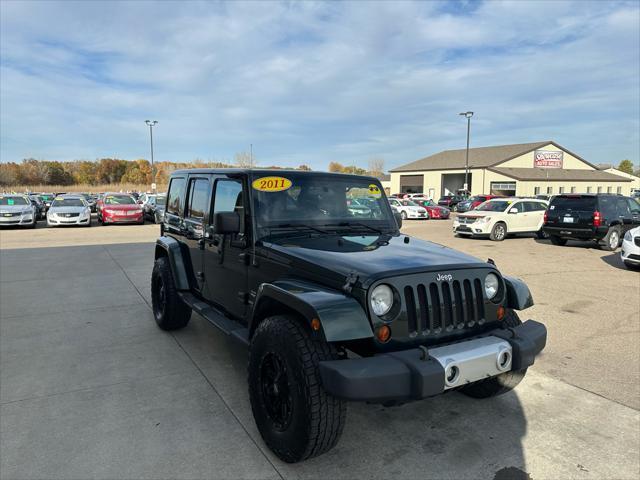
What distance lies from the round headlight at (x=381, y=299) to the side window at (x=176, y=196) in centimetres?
340

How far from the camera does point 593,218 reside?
42.9 ft

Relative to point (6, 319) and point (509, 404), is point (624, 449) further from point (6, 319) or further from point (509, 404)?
point (6, 319)

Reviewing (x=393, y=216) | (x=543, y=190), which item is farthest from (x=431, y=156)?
(x=393, y=216)

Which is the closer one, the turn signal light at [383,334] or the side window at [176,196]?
the turn signal light at [383,334]

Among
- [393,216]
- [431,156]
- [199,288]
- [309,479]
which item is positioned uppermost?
[431,156]

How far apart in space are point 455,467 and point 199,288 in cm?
311

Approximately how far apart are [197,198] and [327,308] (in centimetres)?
282

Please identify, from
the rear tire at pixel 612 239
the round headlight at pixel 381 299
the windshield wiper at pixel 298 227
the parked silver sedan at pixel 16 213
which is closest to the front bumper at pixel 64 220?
the parked silver sedan at pixel 16 213

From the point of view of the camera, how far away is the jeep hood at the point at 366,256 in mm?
2793

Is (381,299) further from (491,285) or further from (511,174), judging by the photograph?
(511,174)

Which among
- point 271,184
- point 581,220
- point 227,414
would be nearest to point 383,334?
point 227,414

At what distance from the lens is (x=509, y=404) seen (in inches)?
145

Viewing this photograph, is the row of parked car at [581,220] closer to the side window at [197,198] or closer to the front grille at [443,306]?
the front grille at [443,306]

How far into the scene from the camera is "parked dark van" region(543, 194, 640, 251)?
13070mm
